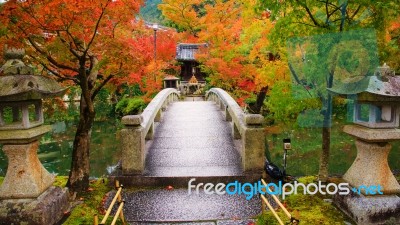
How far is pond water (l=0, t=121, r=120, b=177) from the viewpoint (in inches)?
624

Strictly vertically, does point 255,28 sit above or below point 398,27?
above

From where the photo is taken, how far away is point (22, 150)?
5.32 m

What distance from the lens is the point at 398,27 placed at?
8.62 metres

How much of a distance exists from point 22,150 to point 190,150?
4574mm

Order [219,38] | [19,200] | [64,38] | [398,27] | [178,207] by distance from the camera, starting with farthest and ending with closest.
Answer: [219,38] < [398,27] < [64,38] < [178,207] < [19,200]

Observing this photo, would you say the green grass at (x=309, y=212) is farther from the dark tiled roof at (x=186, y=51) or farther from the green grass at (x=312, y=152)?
the dark tiled roof at (x=186, y=51)

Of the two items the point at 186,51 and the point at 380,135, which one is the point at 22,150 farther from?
the point at 186,51

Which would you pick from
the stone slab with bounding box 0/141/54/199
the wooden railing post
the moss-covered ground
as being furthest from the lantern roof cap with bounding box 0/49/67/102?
the moss-covered ground

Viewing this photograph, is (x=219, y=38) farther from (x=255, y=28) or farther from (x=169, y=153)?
(x=169, y=153)

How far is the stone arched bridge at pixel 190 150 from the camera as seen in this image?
7.24 m

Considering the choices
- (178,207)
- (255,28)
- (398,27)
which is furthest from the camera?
(255,28)

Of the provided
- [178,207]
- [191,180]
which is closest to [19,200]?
[178,207]

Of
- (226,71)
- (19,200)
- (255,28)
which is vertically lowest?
(19,200)

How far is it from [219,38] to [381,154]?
1644 centimetres
